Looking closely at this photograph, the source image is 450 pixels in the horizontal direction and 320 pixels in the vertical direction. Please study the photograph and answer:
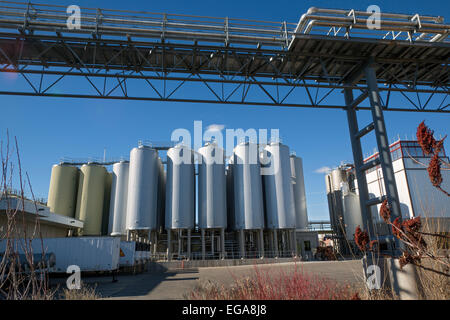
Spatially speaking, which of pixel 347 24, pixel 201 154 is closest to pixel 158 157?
pixel 201 154

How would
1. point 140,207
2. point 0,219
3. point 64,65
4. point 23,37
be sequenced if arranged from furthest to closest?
point 140,207
point 0,219
point 64,65
point 23,37

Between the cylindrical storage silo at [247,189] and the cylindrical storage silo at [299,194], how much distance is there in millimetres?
6827

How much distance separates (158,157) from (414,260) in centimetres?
3325

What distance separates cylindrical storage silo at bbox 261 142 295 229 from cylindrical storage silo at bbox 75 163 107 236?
2124cm

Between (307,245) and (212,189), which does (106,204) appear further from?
(307,245)

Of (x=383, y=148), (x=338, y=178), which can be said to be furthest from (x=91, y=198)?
(x=338, y=178)

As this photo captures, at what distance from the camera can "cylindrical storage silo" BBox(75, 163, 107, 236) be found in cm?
3591

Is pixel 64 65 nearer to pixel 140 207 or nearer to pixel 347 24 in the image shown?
pixel 347 24

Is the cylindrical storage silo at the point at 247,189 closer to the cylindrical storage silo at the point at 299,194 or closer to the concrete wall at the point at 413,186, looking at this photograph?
the cylindrical storage silo at the point at 299,194

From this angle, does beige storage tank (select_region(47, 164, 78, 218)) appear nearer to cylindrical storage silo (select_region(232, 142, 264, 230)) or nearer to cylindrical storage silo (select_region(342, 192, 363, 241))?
cylindrical storage silo (select_region(232, 142, 264, 230))

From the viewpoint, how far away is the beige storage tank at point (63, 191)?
121 ft

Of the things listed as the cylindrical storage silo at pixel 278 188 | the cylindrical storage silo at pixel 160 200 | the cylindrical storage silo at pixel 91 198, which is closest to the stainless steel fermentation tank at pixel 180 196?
the cylindrical storage silo at pixel 160 200

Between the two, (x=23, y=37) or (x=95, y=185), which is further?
(x=95, y=185)
